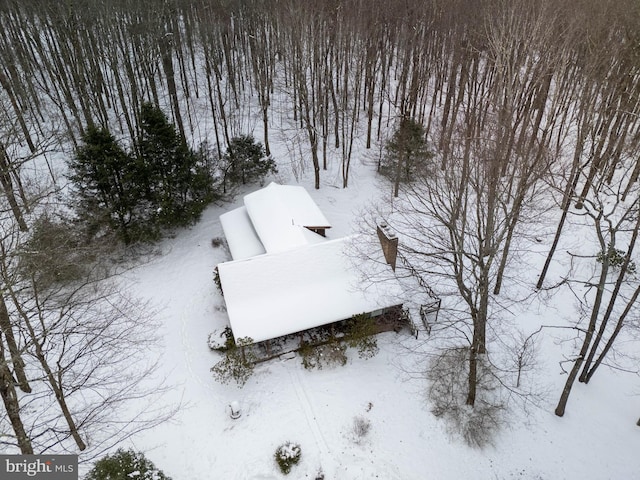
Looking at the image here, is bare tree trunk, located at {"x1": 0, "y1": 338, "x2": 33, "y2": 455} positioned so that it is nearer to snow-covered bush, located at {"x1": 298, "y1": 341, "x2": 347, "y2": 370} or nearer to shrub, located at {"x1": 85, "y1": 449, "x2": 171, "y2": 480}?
shrub, located at {"x1": 85, "y1": 449, "x2": 171, "y2": 480}

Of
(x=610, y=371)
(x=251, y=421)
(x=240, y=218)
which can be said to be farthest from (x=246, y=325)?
(x=610, y=371)

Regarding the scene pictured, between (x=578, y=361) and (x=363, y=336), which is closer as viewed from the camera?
(x=578, y=361)

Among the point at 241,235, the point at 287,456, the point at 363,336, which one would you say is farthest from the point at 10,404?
the point at 241,235

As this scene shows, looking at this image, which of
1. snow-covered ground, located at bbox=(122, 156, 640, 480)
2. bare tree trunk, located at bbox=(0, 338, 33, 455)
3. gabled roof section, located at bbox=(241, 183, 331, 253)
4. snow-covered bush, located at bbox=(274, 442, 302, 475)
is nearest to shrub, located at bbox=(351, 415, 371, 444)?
snow-covered ground, located at bbox=(122, 156, 640, 480)

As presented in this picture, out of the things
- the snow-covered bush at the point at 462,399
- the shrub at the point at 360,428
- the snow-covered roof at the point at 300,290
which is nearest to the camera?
the shrub at the point at 360,428

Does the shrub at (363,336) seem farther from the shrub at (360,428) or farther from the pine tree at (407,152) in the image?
the pine tree at (407,152)

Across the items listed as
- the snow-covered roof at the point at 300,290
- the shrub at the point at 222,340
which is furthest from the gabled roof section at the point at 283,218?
the shrub at the point at 222,340

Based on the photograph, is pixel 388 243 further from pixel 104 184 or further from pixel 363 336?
pixel 104 184
